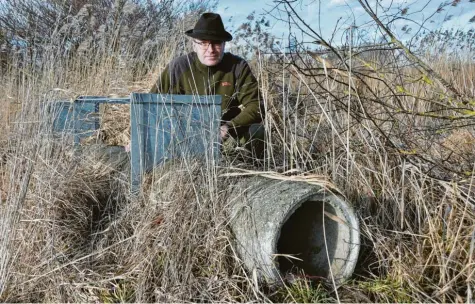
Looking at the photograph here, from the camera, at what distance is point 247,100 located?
3727 mm

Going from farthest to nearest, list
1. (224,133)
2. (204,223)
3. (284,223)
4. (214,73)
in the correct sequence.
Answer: (214,73) → (224,133) → (204,223) → (284,223)

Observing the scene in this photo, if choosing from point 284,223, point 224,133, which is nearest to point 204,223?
point 284,223

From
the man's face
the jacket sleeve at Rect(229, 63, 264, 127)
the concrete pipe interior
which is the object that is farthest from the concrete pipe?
the man's face

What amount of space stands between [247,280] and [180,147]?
876 millimetres

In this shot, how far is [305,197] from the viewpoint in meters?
2.38

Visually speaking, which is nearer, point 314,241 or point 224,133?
point 314,241

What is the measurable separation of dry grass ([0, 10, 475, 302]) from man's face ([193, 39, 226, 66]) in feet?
3.03

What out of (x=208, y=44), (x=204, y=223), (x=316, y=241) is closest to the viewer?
(x=204, y=223)

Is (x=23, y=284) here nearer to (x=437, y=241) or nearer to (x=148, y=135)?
(x=148, y=135)

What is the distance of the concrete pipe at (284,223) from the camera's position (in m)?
2.36

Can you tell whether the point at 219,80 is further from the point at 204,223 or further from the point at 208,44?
the point at 204,223

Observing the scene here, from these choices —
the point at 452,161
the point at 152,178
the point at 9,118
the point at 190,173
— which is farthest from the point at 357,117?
the point at 9,118

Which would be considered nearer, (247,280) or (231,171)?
(247,280)

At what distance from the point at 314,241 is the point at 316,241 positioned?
0.01 meters
